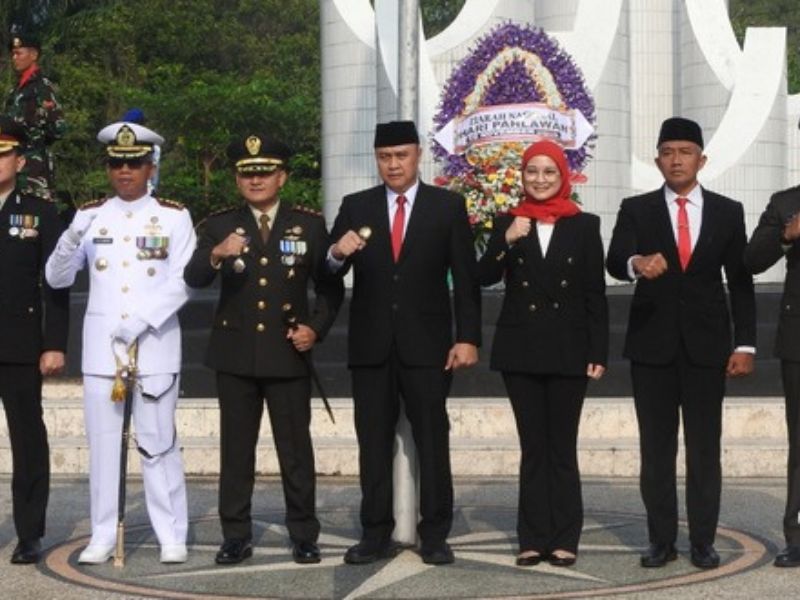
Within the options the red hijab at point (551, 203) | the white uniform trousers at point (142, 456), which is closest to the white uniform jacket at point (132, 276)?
the white uniform trousers at point (142, 456)

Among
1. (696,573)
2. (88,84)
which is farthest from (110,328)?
(88,84)

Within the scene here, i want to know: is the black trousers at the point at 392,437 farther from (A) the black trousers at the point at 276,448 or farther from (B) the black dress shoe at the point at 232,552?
(B) the black dress shoe at the point at 232,552

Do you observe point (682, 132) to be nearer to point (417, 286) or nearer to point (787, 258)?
point (787, 258)

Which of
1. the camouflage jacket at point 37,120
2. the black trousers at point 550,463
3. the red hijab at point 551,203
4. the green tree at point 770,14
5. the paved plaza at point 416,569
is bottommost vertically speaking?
the paved plaza at point 416,569

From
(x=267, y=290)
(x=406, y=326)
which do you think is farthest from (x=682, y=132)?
(x=267, y=290)

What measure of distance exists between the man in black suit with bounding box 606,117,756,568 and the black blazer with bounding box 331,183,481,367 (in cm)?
69

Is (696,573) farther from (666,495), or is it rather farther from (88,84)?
(88,84)

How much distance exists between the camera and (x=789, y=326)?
8.34 m

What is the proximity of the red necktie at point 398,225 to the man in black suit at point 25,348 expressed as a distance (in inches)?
60.2

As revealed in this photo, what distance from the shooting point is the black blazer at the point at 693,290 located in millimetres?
8305

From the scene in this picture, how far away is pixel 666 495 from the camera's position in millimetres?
8352

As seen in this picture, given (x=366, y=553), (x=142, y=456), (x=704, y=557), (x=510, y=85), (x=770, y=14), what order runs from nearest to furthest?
(x=704, y=557), (x=366, y=553), (x=142, y=456), (x=510, y=85), (x=770, y=14)

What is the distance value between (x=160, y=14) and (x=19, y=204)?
103ft

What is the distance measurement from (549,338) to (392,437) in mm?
876
